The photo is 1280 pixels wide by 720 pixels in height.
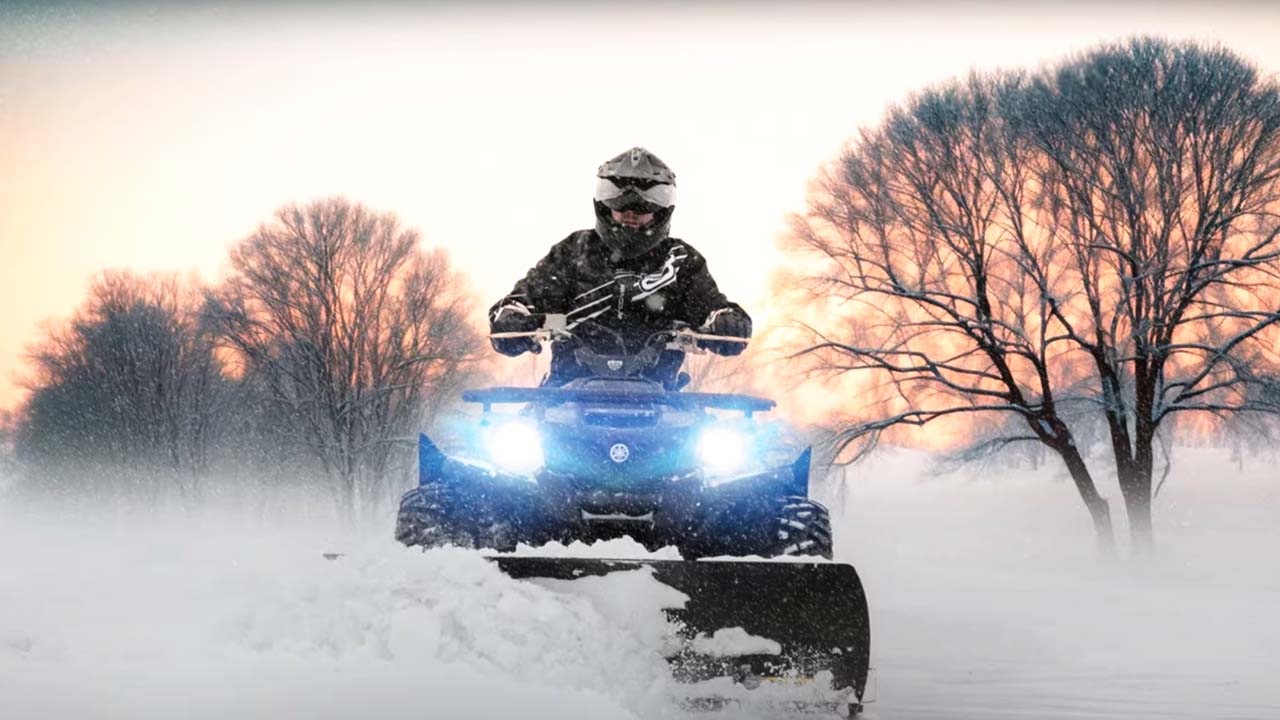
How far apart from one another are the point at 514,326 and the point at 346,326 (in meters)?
29.8

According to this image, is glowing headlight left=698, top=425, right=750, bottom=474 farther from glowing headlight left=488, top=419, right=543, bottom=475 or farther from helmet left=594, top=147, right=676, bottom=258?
helmet left=594, top=147, right=676, bottom=258

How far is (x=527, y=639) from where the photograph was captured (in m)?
6.36

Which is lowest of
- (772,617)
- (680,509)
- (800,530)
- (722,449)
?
(772,617)

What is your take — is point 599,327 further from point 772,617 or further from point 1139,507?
point 1139,507

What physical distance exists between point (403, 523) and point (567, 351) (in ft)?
5.53

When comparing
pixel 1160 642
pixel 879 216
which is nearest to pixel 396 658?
pixel 1160 642

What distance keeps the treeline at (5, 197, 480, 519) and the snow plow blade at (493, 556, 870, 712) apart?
24912 mm

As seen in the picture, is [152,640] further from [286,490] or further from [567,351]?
[286,490]

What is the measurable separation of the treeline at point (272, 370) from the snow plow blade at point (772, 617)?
2491 centimetres

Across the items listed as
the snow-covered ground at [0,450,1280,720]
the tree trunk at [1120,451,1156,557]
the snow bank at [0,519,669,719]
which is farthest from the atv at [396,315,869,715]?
the tree trunk at [1120,451,1156,557]

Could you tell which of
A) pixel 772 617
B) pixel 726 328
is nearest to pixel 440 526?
pixel 772 617

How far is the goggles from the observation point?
8375 mm

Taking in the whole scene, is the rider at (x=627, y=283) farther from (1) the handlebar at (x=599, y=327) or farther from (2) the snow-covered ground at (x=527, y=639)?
(2) the snow-covered ground at (x=527, y=639)

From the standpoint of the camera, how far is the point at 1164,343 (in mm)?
26000
